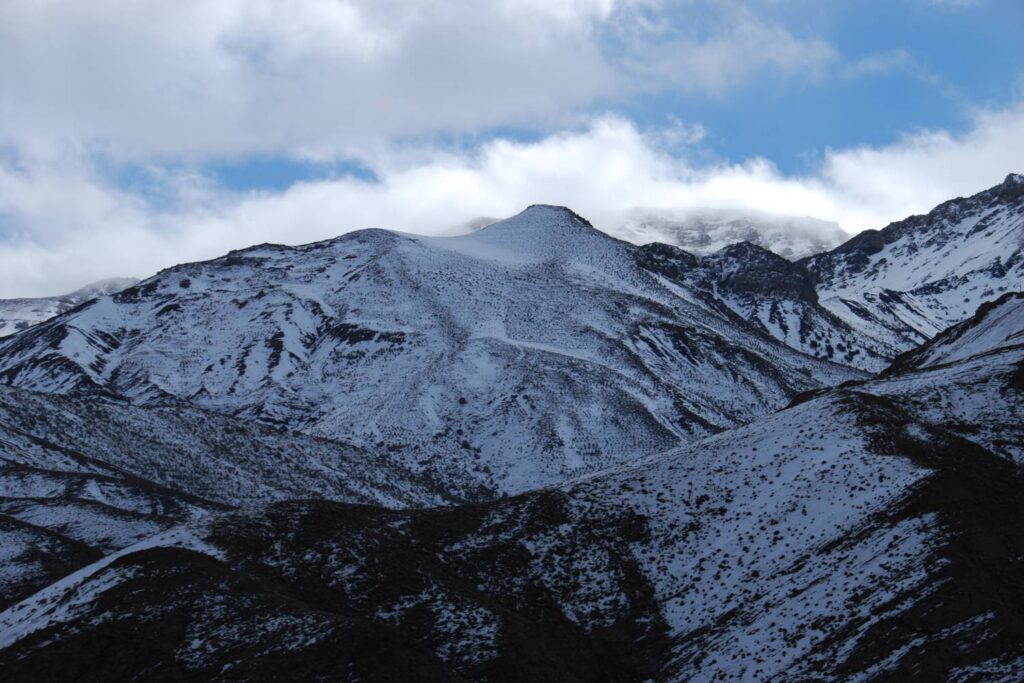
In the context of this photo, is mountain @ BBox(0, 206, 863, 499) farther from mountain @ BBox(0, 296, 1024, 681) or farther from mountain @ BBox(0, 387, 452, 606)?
mountain @ BBox(0, 296, 1024, 681)

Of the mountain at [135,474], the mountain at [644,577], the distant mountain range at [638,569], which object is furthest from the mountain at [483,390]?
the mountain at [644,577]

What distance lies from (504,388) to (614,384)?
1496 cm

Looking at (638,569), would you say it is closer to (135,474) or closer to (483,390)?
(135,474)

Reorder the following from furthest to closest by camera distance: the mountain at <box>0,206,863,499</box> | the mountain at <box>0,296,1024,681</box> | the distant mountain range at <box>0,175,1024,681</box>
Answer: the mountain at <box>0,206,863,499</box> < the distant mountain range at <box>0,175,1024,681</box> < the mountain at <box>0,296,1024,681</box>

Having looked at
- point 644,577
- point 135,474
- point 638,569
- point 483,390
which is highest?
point 483,390

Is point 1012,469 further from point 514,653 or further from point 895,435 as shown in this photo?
point 514,653

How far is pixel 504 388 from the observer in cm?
17525

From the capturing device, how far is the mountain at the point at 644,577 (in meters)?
48.1

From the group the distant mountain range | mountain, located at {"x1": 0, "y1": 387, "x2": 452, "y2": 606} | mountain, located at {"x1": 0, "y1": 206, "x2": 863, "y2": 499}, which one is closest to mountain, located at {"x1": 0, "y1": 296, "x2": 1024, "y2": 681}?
the distant mountain range

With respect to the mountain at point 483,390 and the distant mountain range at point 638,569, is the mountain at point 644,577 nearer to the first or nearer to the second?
the distant mountain range at point 638,569

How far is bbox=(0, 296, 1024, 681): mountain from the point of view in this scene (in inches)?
1895

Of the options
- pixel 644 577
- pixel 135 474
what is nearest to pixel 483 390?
pixel 135 474

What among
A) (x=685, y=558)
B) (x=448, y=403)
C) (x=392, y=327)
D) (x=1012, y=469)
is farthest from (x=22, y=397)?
(x=1012, y=469)

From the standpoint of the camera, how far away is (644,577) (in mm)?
60031
